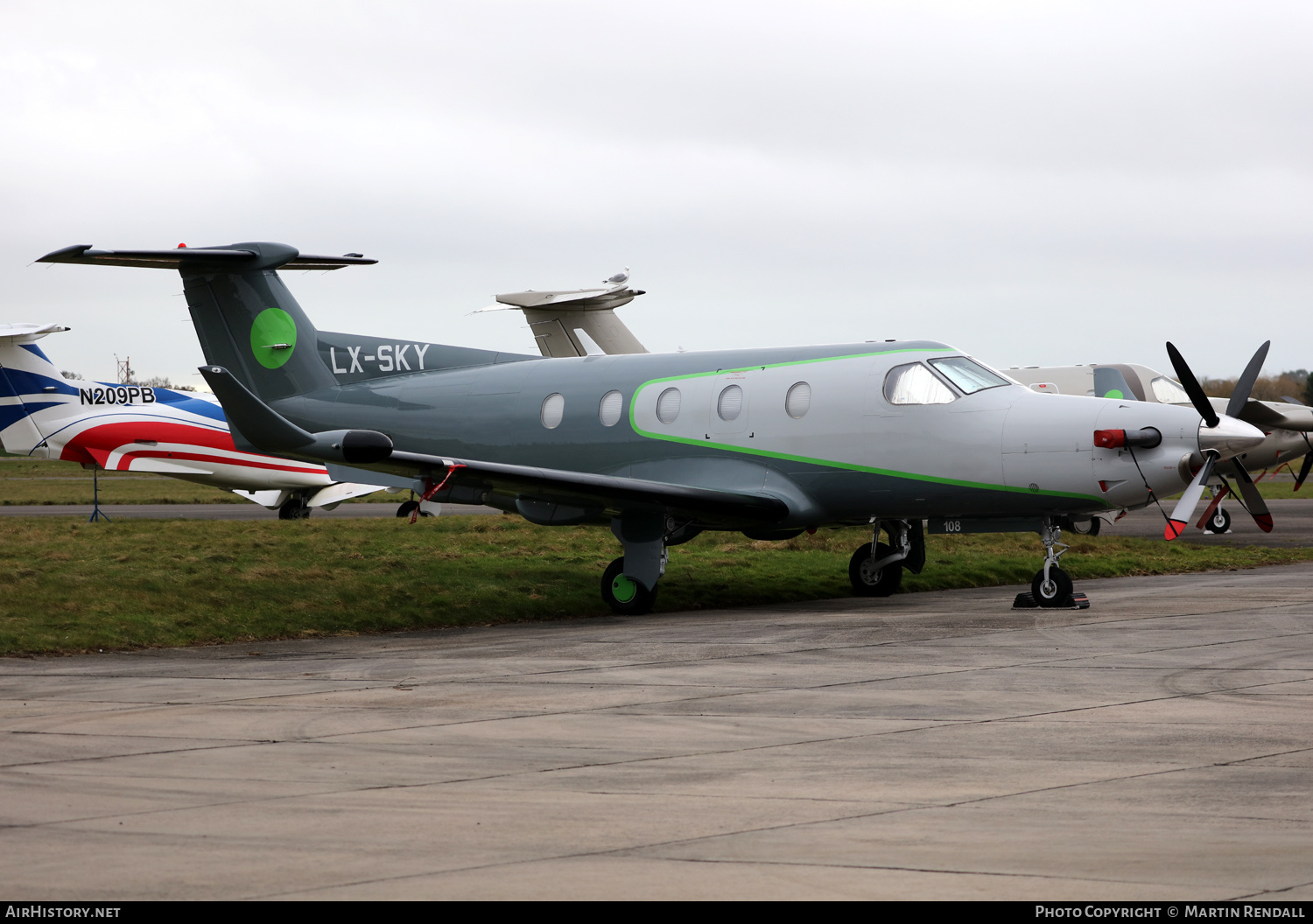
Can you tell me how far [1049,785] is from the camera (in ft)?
22.0

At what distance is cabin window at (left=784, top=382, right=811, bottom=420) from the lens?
17406mm

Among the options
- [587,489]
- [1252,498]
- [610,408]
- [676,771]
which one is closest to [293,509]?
[610,408]

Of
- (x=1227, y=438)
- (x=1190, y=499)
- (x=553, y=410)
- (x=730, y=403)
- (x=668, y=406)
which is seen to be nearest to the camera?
(x=1227, y=438)

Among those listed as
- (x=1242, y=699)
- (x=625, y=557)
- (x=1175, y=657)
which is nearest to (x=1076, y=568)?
(x=625, y=557)

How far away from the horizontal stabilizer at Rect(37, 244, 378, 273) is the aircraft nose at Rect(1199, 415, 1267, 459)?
1239 cm

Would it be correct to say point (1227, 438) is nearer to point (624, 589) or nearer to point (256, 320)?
point (624, 589)

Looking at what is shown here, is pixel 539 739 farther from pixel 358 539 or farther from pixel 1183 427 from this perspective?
pixel 358 539

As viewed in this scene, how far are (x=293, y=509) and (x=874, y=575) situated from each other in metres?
20.3

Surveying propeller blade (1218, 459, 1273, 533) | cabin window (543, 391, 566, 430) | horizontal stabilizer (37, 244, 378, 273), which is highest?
horizontal stabilizer (37, 244, 378, 273)

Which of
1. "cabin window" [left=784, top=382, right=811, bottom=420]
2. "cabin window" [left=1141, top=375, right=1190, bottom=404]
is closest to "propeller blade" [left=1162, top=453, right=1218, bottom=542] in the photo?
"cabin window" [left=784, top=382, right=811, bottom=420]

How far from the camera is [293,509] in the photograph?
35500 millimetres

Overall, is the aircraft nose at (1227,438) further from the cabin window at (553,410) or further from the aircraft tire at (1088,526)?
the cabin window at (553,410)

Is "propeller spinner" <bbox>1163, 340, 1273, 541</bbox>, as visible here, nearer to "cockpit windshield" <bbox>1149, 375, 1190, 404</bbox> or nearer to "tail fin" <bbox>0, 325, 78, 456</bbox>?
"cockpit windshield" <bbox>1149, 375, 1190, 404</bbox>

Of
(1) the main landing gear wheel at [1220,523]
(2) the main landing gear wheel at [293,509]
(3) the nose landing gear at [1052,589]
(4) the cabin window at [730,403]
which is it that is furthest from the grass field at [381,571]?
(2) the main landing gear wheel at [293,509]
